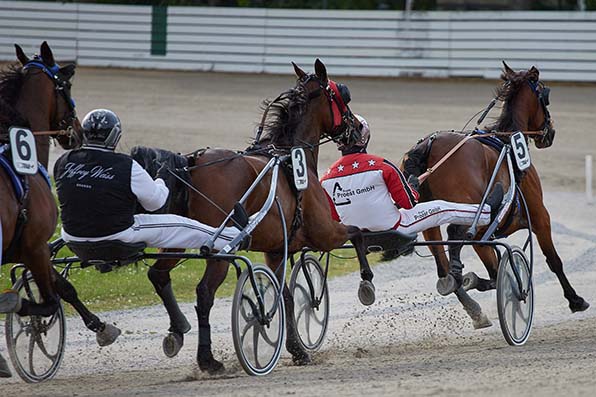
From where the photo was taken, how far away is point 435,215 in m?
8.89

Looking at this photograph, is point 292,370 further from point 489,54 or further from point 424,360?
point 489,54

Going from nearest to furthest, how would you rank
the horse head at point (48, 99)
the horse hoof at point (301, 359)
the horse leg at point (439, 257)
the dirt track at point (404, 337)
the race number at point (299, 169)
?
1. the dirt track at point (404, 337)
2. the horse head at point (48, 99)
3. the race number at point (299, 169)
4. the horse hoof at point (301, 359)
5. the horse leg at point (439, 257)

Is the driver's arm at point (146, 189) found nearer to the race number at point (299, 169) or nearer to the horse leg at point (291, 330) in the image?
the race number at point (299, 169)

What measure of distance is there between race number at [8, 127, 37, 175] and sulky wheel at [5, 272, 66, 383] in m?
0.92

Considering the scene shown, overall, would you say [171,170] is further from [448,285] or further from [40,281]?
[448,285]

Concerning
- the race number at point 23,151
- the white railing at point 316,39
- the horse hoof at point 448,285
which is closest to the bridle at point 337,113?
the horse hoof at point 448,285

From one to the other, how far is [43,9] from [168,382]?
20.3 meters

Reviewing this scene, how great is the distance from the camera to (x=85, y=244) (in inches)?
280

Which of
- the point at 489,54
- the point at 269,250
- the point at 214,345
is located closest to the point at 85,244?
the point at 269,250

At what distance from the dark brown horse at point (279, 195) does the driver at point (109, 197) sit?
0.48 meters

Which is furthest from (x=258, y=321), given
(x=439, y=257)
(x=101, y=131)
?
(x=439, y=257)

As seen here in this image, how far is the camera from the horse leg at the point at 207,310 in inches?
292

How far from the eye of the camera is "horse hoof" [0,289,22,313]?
682cm

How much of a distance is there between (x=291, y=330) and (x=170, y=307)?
97 cm
